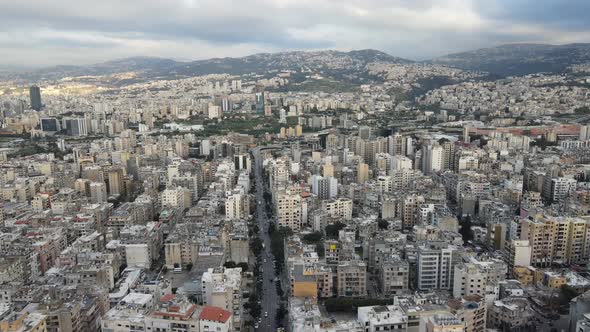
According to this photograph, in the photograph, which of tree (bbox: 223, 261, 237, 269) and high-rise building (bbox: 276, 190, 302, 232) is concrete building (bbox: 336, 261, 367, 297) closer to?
tree (bbox: 223, 261, 237, 269)

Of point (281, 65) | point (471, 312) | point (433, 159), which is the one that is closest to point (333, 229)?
point (471, 312)

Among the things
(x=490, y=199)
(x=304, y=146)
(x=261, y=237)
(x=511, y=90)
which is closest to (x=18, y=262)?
(x=261, y=237)

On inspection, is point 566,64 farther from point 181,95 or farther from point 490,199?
point 490,199

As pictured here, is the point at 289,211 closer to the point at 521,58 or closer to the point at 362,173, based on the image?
the point at 362,173

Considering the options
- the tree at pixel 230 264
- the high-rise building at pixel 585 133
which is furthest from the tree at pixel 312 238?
the high-rise building at pixel 585 133

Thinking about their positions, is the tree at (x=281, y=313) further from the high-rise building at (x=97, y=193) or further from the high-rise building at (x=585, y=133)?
the high-rise building at (x=585, y=133)
